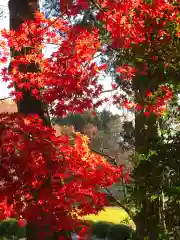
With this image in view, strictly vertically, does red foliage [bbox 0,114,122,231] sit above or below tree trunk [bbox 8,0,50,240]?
below

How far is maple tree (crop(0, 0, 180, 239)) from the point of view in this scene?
5.14 metres

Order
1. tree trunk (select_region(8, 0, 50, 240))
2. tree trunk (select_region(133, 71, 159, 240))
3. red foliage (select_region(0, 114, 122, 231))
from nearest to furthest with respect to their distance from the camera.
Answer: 1. red foliage (select_region(0, 114, 122, 231))
2. tree trunk (select_region(8, 0, 50, 240))
3. tree trunk (select_region(133, 71, 159, 240))

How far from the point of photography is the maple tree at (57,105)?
5.14 metres

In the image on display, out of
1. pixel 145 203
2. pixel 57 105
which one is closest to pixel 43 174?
pixel 57 105

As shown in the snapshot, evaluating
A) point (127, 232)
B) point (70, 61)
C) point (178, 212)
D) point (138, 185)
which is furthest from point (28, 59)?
point (127, 232)

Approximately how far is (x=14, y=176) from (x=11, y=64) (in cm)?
237

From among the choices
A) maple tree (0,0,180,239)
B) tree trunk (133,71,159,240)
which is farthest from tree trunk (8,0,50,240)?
tree trunk (133,71,159,240)

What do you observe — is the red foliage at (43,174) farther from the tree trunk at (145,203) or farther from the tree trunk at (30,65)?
the tree trunk at (145,203)

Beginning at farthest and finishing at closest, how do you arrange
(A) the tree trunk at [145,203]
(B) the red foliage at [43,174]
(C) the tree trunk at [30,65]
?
1. (A) the tree trunk at [145,203]
2. (C) the tree trunk at [30,65]
3. (B) the red foliage at [43,174]

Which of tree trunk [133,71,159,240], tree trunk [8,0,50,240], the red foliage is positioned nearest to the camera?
the red foliage

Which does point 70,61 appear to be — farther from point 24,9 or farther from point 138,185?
point 138,185

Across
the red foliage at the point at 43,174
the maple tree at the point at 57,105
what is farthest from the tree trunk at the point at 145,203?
the red foliage at the point at 43,174

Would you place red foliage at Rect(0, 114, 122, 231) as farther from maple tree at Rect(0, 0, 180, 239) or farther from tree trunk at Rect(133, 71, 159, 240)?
tree trunk at Rect(133, 71, 159, 240)

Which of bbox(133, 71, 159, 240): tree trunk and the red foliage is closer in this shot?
the red foliage
